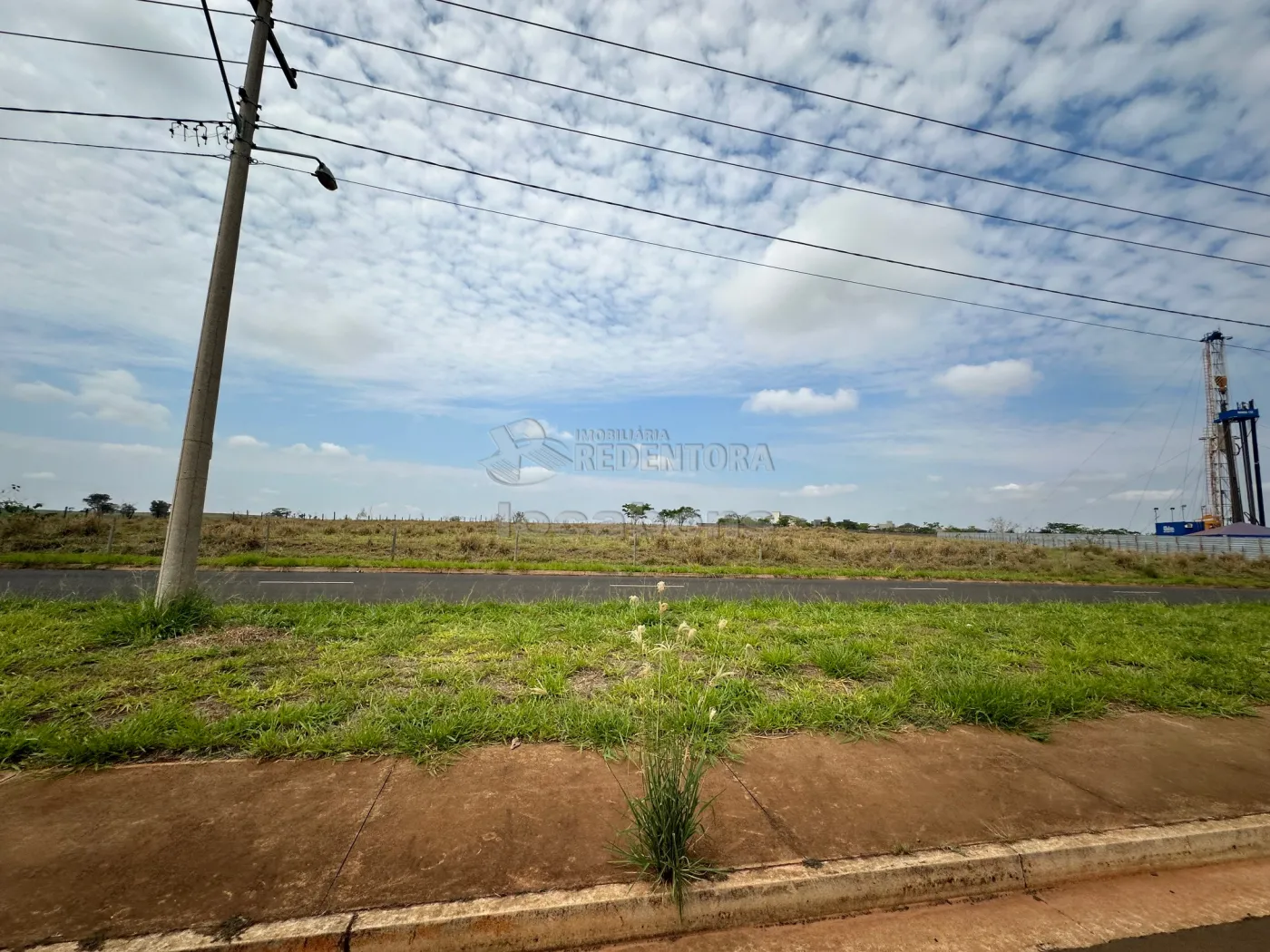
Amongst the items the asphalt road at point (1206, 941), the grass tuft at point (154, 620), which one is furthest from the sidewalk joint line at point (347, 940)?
the grass tuft at point (154, 620)

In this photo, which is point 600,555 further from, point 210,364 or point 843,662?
point 843,662

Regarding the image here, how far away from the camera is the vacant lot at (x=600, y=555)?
17.1m

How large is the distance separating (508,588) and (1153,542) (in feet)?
159

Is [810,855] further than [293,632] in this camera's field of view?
No

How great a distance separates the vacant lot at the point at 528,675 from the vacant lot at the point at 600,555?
10028 millimetres

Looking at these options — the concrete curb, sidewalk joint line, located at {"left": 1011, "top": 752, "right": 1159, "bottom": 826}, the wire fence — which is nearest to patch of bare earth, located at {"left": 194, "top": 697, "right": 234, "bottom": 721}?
the concrete curb

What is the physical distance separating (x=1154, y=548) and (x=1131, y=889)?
48933 millimetres

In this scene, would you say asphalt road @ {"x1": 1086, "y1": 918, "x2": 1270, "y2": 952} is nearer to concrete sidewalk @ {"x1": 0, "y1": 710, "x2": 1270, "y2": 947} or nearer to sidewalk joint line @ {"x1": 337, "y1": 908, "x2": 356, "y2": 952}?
concrete sidewalk @ {"x1": 0, "y1": 710, "x2": 1270, "y2": 947}

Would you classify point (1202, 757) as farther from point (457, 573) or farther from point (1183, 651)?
point (457, 573)

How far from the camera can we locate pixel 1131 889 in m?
2.68

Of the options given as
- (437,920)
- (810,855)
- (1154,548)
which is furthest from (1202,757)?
(1154,548)

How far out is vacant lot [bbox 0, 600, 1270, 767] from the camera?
3.68 m

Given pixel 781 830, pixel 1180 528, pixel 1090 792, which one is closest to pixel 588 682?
pixel 781 830

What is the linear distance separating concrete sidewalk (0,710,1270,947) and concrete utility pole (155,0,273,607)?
358cm
